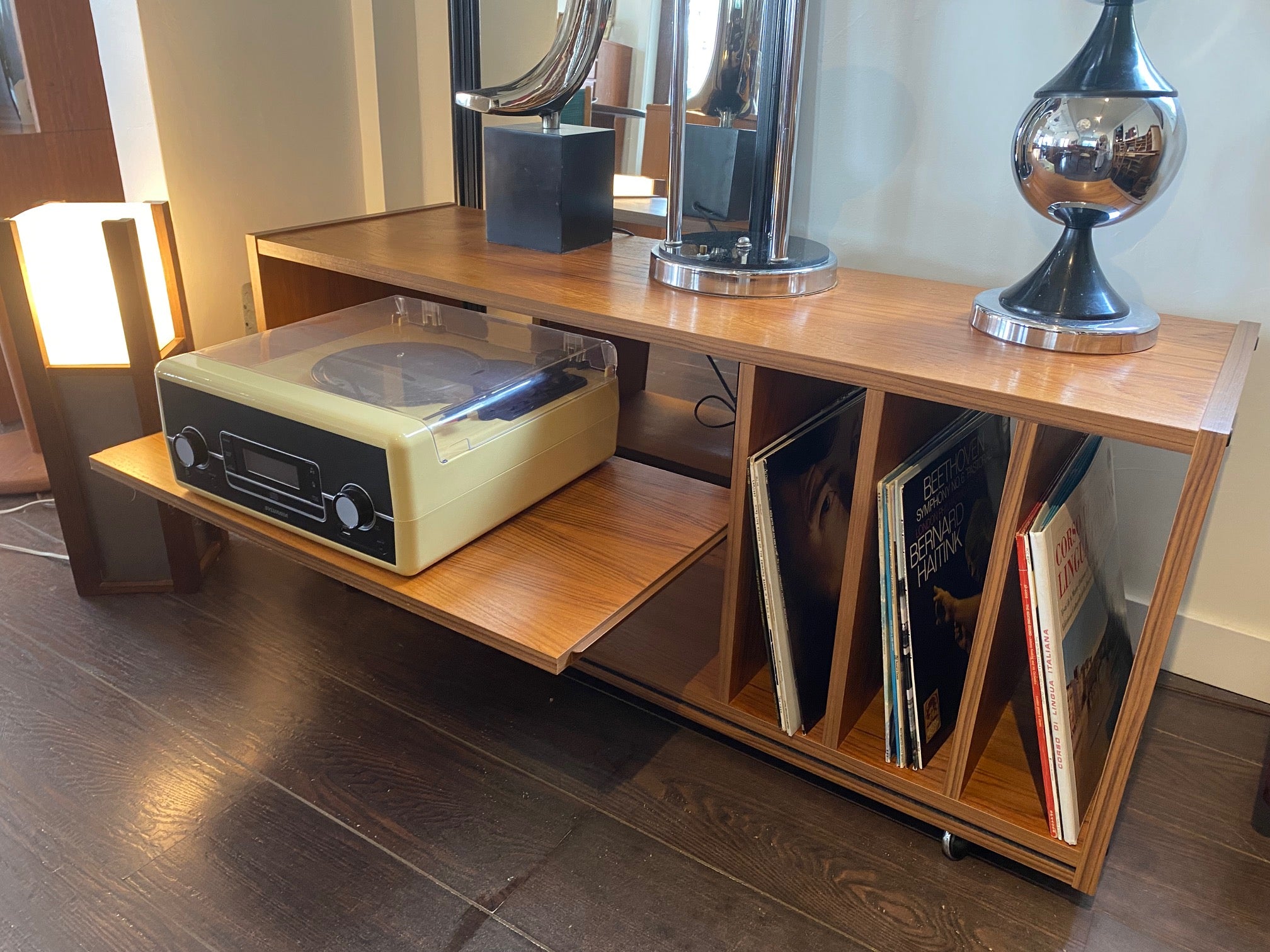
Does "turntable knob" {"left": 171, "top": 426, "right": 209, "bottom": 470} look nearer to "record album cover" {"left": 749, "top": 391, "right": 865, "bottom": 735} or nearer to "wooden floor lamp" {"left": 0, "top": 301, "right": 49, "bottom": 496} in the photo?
"record album cover" {"left": 749, "top": 391, "right": 865, "bottom": 735}

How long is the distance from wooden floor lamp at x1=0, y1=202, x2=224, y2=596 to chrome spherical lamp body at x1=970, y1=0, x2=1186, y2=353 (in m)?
1.05

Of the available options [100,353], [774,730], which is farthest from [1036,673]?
[100,353]

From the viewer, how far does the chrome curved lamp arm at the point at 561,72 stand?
1031mm

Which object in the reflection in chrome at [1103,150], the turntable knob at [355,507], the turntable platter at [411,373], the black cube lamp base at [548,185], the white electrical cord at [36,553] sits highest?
the reflection in chrome at [1103,150]

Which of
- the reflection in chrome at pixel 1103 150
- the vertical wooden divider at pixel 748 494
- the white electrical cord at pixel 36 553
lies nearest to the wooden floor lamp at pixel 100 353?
the white electrical cord at pixel 36 553

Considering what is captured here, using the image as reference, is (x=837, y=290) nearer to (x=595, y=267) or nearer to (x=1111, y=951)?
(x=595, y=267)

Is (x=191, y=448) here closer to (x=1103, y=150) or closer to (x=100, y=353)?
(x=100, y=353)

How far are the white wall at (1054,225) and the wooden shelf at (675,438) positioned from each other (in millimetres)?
307

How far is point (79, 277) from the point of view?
4.21ft

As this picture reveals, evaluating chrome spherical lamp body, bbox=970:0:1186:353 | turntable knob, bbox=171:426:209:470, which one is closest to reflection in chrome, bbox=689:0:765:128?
chrome spherical lamp body, bbox=970:0:1186:353

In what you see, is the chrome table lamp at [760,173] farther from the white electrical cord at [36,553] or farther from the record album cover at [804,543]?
the white electrical cord at [36,553]

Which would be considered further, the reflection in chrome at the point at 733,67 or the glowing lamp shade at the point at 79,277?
the glowing lamp shade at the point at 79,277

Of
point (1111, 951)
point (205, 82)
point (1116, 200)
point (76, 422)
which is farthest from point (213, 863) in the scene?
point (205, 82)

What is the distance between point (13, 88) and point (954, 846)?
6.14 feet
